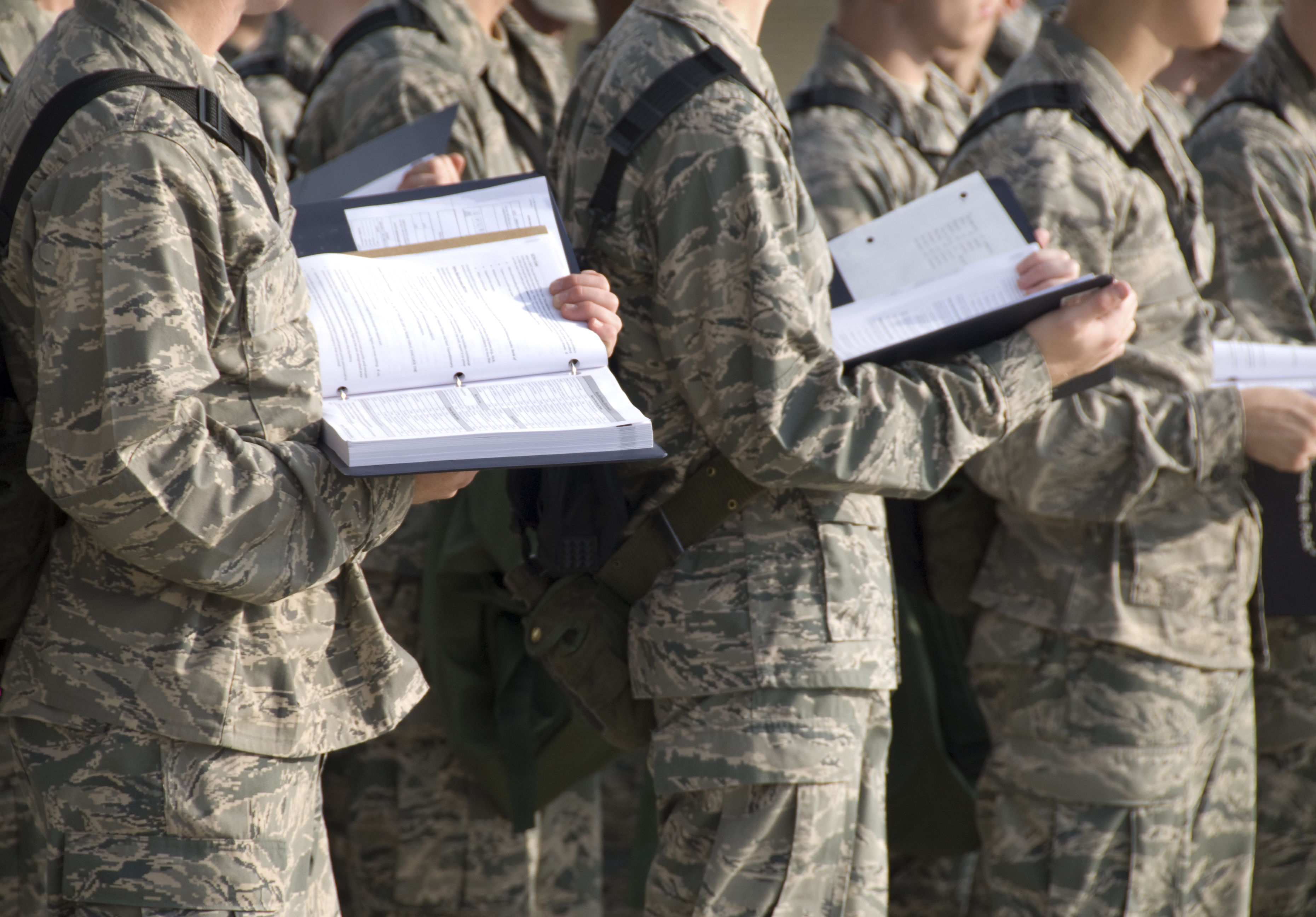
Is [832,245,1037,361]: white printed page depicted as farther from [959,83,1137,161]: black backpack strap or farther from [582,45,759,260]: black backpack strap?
[959,83,1137,161]: black backpack strap

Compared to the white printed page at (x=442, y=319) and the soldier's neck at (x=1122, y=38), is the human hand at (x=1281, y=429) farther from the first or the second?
the white printed page at (x=442, y=319)

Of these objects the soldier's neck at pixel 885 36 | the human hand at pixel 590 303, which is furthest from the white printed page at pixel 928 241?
the soldier's neck at pixel 885 36

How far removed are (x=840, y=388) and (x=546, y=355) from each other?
1.83 ft

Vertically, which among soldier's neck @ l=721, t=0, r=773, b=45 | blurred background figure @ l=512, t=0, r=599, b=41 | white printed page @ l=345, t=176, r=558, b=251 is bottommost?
white printed page @ l=345, t=176, r=558, b=251

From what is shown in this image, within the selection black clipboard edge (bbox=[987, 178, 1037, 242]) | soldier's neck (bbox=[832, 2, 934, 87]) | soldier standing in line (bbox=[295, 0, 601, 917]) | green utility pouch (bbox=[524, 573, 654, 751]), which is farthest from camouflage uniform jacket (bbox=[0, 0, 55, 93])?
soldier's neck (bbox=[832, 2, 934, 87])

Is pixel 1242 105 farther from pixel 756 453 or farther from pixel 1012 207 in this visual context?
pixel 756 453

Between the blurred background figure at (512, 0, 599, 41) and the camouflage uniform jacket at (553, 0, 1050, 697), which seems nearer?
the camouflage uniform jacket at (553, 0, 1050, 697)

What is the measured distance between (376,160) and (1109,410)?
4.98 feet

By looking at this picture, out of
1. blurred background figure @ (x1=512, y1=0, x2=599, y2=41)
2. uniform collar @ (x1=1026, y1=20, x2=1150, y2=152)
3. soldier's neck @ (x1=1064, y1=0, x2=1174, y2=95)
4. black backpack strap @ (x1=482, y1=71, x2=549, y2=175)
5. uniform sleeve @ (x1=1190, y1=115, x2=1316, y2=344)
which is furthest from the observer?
blurred background figure @ (x1=512, y1=0, x2=599, y2=41)

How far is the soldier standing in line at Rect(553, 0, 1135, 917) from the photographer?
2.07m

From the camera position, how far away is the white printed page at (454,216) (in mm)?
2027

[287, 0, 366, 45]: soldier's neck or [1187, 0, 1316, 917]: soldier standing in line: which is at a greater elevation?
[287, 0, 366, 45]: soldier's neck

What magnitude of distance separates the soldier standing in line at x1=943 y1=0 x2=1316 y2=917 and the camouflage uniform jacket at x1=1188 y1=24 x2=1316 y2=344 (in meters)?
0.32

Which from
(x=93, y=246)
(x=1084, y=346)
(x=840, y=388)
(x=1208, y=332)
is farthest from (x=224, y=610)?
(x=1208, y=332)
